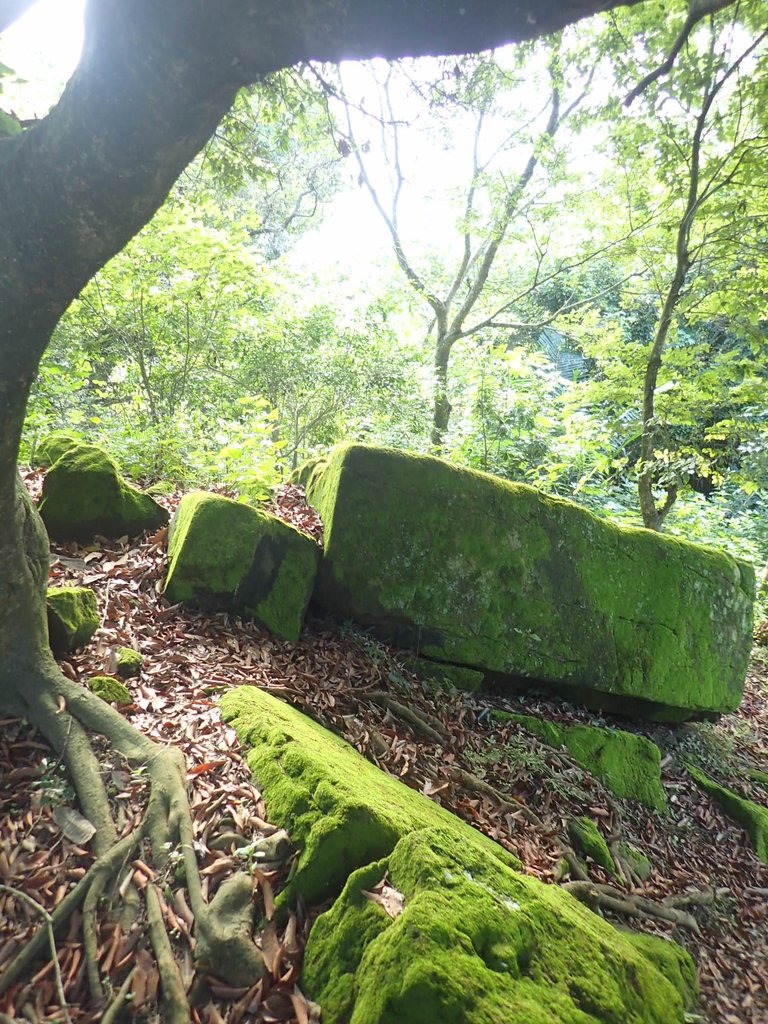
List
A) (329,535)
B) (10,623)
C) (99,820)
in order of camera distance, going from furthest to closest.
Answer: (329,535)
(10,623)
(99,820)

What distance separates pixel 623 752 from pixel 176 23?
6132 millimetres

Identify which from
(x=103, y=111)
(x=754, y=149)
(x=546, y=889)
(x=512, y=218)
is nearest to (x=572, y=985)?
(x=546, y=889)

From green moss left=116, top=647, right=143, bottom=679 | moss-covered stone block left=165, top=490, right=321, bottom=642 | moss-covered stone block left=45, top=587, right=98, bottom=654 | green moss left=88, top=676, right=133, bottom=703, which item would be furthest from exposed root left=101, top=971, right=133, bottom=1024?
moss-covered stone block left=165, top=490, right=321, bottom=642

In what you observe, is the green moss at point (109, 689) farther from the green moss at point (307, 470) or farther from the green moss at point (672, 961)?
the green moss at point (307, 470)

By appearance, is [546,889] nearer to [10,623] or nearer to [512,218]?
[10,623]

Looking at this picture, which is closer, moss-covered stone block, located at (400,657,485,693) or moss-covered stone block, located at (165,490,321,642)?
moss-covered stone block, located at (165,490,321,642)

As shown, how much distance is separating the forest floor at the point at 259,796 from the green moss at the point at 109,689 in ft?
0.34

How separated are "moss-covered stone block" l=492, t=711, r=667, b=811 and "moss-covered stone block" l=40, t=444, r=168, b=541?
3853 mm

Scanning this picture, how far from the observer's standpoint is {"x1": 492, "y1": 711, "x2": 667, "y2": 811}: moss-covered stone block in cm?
525

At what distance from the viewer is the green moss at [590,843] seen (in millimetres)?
4238

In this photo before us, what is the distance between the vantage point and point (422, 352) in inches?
456

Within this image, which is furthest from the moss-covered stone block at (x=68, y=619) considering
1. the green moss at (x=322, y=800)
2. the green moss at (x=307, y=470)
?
the green moss at (x=307, y=470)

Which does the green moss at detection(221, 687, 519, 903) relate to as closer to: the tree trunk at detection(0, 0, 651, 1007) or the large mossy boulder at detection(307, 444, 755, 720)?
the tree trunk at detection(0, 0, 651, 1007)

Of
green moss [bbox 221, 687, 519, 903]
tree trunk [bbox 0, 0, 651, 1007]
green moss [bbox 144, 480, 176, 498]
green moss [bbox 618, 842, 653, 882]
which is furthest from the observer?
green moss [bbox 144, 480, 176, 498]
